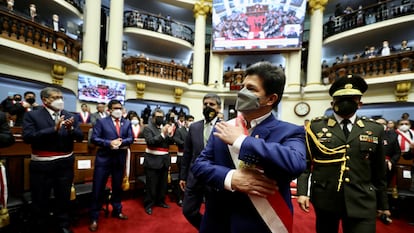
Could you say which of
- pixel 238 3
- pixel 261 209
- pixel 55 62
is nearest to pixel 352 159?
pixel 261 209

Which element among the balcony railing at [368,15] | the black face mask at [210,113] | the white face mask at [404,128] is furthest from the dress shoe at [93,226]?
the balcony railing at [368,15]

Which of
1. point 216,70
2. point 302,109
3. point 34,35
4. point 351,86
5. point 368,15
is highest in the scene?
point 368,15

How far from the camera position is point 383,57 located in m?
7.30

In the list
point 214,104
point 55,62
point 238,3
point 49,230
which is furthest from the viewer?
point 238,3

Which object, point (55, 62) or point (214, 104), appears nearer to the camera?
point (214, 104)

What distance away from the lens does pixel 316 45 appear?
8.99 metres

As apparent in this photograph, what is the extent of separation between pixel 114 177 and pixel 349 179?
266cm

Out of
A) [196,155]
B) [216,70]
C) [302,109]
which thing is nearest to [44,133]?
[196,155]

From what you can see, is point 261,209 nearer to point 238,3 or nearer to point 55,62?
point 55,62

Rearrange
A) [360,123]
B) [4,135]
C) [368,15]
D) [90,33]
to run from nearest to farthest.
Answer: [360,123] < [4,135] < [90,33] < [368,15]

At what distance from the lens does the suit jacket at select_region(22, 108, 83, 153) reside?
83.0 inches

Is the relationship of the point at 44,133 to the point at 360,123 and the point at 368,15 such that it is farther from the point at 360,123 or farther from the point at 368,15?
the point at 368,15

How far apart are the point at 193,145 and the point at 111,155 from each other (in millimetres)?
1218

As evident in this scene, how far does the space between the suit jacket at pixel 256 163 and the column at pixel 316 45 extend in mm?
9160
